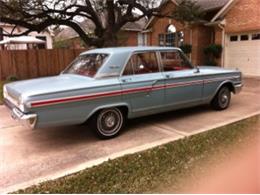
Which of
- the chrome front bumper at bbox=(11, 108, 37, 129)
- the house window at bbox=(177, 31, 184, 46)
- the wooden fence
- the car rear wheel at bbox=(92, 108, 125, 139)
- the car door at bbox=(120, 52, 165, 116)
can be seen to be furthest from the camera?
the house window at bbox=(177, 31, 184, 46)

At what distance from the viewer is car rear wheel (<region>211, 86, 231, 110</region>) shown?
7.38m

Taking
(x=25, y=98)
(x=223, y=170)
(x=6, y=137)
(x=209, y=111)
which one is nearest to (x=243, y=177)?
(x=223, y=170)

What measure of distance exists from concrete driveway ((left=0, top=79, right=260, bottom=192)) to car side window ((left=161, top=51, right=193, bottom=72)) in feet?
4.01

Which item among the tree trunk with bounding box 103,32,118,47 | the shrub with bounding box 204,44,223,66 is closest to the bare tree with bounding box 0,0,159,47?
the tree trunk with bounding box 103,32,118,47

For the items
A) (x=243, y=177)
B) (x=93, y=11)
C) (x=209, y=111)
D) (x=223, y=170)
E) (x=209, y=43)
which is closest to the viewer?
(x=243, y=177)

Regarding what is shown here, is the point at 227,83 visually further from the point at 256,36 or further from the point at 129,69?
the point at 256,36

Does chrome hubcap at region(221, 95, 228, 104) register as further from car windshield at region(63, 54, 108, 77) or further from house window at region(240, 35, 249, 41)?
house window at region(240, 35, 249, 41)

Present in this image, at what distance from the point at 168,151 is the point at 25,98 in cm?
249

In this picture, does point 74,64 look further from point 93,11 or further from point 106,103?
point 93,11

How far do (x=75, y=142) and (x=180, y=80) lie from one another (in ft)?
8.88

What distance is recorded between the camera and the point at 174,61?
21.9ft

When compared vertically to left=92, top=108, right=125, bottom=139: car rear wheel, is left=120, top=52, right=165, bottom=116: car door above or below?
above

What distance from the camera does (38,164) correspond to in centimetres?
443

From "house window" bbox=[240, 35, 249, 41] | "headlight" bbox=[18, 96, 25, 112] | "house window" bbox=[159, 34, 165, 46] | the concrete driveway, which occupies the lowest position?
the concrete driveway
